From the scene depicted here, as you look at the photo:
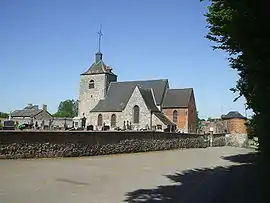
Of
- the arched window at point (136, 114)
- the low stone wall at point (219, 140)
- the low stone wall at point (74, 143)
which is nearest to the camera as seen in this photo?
the low stone wall at point (74, 143)

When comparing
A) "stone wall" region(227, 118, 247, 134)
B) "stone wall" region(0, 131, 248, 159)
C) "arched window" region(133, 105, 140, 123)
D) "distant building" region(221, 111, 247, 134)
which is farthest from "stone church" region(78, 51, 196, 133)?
"stone wall" region(0, 131, 248, 159)

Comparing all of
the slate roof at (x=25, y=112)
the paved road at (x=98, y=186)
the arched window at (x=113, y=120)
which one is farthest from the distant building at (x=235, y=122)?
the paved road at (x=98, y=186)

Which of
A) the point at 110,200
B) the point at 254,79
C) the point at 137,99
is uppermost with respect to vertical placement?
the point at 137,99

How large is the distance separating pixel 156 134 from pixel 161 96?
114 feet

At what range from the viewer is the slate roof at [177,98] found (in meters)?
65.3

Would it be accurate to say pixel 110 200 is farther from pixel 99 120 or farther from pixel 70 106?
pixel 70 106

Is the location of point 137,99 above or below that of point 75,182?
above

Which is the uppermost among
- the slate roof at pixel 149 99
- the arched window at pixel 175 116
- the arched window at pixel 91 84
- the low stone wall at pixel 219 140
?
the arched window at pixel 91 84

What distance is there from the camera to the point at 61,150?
2078 centimetres

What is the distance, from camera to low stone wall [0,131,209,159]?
59.5ft

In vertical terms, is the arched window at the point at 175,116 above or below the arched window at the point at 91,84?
below

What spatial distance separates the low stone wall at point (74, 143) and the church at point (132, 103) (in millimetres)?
25498

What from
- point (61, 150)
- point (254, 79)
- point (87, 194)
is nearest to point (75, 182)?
point (87, 194)

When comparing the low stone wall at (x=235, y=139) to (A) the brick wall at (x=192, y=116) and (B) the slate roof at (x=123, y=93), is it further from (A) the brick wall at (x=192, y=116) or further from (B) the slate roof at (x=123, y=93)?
(B) the slate roof at (x=123, y=93)
